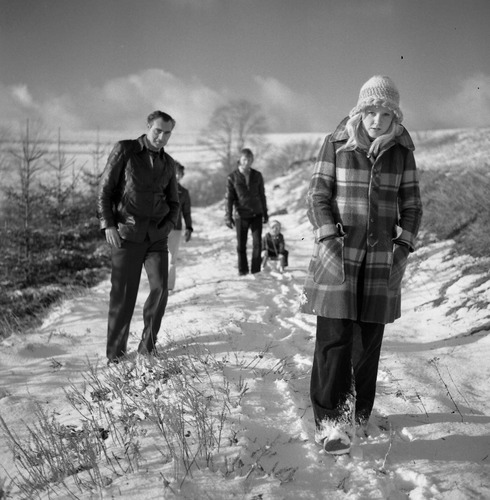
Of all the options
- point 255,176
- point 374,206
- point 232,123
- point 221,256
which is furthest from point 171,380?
point 232,123

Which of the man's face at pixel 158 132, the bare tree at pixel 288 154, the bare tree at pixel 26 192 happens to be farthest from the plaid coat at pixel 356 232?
the bare tree at pixel 288 154

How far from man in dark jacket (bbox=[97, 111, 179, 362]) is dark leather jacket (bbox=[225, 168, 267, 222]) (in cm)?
384

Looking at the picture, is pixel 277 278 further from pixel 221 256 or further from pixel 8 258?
pixel 8 258

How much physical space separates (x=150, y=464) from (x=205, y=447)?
1.01 feet

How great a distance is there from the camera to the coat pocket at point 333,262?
2.33 m

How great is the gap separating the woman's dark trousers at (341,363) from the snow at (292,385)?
25 cm

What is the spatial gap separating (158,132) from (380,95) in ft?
7.51

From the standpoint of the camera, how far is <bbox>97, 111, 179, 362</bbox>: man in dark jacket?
3908 mm

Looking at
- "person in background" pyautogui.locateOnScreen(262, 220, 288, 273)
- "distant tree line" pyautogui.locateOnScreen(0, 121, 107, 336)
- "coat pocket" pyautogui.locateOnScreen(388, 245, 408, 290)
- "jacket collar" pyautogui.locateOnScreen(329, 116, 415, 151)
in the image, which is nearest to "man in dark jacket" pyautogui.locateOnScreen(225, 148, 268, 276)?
"person in background" pyautogui.locateOnScreen(262, 220, 288, 273)

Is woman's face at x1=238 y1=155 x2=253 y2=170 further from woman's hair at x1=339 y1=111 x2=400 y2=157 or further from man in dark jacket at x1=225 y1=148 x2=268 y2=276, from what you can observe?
woman's hair at x1=339 y1=111 x2=400 y2=157

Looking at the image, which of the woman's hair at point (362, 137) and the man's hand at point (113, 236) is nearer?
the woman's hair at point (362, 137)

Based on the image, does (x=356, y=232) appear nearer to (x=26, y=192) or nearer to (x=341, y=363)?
(x=341, y=363)

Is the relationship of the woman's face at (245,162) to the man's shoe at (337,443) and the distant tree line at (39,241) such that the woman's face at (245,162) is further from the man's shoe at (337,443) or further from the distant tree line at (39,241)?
the distant tree line at (39,241)

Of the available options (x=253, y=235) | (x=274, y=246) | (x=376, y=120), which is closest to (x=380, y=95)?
(x=376, y=120)
